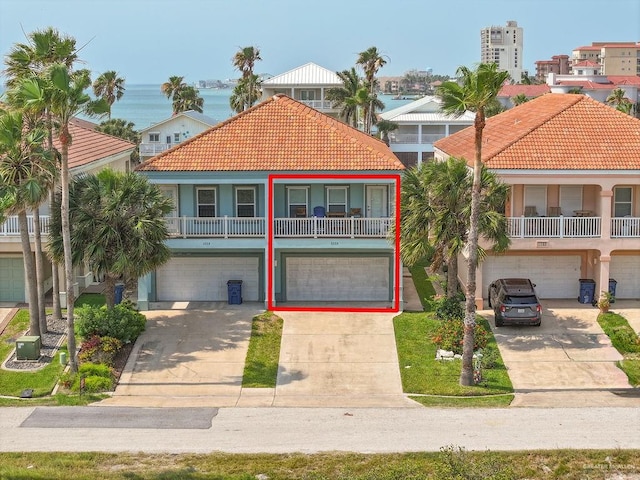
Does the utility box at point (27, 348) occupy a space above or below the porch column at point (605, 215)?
below

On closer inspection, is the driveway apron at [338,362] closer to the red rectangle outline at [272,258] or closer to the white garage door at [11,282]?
the red rectangle outline at [272,258]

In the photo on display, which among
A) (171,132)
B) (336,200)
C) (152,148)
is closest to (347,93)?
(171,132)

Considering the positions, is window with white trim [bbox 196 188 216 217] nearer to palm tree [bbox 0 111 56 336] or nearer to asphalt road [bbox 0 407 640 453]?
palm tree [bbox 0 111 56 336]

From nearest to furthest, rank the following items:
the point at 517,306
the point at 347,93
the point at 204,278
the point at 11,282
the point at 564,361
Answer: the point at 564,361 → the point at 517,306 → the point at 11,282 → the point at 204,278 → the point at 347,93

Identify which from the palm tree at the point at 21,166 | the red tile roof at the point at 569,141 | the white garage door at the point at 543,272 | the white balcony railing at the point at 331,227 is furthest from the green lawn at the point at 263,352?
the red tile roof at the point at 569,141

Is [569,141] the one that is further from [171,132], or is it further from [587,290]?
[171,132]
